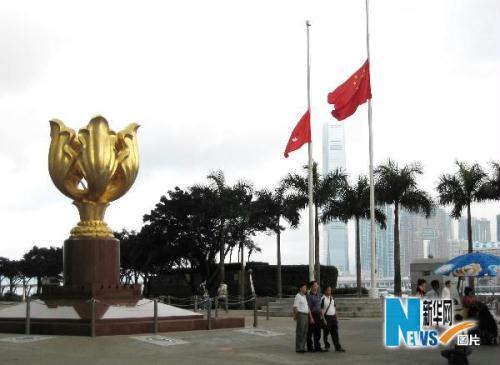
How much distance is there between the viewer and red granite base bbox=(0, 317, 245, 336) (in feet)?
51.3

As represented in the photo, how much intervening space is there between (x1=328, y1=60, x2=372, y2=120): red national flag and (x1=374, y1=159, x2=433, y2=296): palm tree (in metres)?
9.60

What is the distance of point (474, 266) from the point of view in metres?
18.5

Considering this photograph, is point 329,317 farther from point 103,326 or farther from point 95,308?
point 95,308

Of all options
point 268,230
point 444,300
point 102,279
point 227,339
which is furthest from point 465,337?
point 268,230

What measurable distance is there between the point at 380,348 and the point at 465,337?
3.41 m

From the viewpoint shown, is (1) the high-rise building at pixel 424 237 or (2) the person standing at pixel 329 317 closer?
(2) the person standing at pixel 329 317

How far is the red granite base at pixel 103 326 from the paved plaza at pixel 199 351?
405mm

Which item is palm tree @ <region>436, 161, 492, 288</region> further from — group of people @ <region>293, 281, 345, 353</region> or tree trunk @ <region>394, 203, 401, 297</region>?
group of people @ <region>293, 281, 345, 353</region>

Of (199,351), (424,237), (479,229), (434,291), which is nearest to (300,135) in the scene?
(434,291)

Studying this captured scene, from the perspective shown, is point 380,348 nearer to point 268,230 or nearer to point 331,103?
point 331,103

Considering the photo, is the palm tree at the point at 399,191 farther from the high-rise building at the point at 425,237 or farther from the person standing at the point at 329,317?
the high-rise building at the point at 425,237

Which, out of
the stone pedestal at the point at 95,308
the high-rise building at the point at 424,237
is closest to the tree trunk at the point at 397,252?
the stone pedestal at the point at 95,308

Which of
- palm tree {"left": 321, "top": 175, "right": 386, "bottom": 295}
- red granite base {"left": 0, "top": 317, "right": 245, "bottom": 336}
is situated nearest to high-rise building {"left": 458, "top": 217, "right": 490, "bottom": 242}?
palm tree {"left": 321, "top": 175, "right": 386, "bottom": 295}

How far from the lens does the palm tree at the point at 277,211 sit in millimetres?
35531
